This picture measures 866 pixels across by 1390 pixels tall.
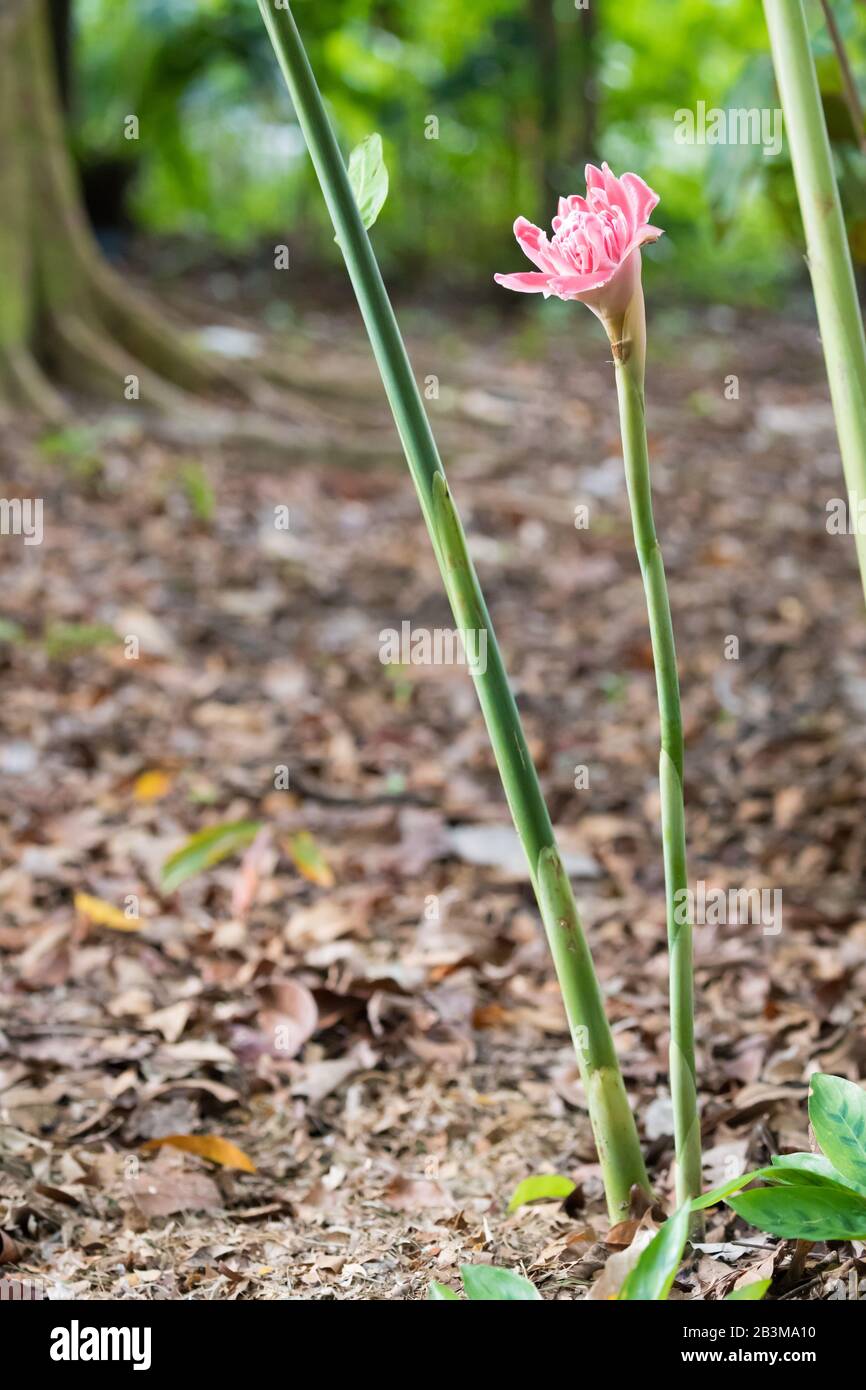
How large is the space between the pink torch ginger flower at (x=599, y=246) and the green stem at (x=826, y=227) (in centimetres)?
17

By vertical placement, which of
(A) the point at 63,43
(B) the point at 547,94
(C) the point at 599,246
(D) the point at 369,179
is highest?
(B) the point at 547,94

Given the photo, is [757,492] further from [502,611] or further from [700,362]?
[700,362]

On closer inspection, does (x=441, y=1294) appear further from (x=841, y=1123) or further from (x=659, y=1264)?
(x=841, y=1123)

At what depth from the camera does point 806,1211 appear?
931 millimetres

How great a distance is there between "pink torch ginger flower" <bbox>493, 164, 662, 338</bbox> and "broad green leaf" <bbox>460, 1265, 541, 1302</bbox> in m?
0.70

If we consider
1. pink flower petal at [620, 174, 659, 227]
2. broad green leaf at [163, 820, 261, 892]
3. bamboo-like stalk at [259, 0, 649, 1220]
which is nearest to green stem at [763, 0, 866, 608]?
pink flower petal at [620, 174, 659, 227]

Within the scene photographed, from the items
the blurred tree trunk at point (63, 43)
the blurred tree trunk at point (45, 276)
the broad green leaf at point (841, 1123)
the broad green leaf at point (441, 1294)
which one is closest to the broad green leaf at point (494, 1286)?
the broad green leaf at point (441, 1294)

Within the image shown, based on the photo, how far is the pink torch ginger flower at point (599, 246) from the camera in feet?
2.99

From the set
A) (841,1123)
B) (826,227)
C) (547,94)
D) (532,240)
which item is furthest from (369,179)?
(547,94)

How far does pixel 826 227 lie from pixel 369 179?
365 millimetres

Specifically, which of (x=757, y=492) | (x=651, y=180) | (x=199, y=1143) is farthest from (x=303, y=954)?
(x=651, y=180)

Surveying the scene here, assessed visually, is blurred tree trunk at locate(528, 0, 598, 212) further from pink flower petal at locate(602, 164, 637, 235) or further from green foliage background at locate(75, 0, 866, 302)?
pink flower petal at locate(602, 164, 637, 235)

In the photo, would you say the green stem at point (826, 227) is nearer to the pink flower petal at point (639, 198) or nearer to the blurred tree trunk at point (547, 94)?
the pink flower petal at point (639, 198)
